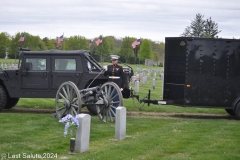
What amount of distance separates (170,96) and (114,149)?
6.57 m

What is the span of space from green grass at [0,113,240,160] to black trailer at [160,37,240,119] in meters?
0.99

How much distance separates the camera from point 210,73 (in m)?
16.4

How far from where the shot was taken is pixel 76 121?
1034 centimetres

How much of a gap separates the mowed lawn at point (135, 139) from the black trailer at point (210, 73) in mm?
909

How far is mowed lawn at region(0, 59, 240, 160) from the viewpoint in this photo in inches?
400

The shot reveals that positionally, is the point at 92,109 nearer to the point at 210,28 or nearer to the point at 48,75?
the point at 48,75

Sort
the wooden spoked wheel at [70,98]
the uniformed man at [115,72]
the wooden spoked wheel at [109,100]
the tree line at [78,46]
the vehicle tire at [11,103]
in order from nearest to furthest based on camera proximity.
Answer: the wooden spoked wheel at [70,98] < the wooden spoked wheel at [109,100] < the uniformed man at [115,72] < the vehicle tire at [11,103] < the tree line at [78,46]

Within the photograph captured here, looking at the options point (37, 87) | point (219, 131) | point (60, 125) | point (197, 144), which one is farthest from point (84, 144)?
point (37, 87)

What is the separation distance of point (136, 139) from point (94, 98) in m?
2.97

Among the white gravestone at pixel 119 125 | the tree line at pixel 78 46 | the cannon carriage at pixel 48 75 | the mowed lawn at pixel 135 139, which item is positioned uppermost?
the tree line at pixel 78 46

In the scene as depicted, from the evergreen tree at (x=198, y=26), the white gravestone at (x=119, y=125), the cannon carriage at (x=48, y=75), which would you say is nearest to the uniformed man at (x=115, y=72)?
the cannon carriage at (x=48, y=75)

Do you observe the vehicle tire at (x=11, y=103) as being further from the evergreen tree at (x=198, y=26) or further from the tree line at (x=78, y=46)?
the evergreen tree at (x=198, y=26)

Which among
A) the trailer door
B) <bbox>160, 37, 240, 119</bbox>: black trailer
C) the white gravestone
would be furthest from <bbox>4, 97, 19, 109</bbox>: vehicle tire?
the white gravestone

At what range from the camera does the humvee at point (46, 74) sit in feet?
54.6
